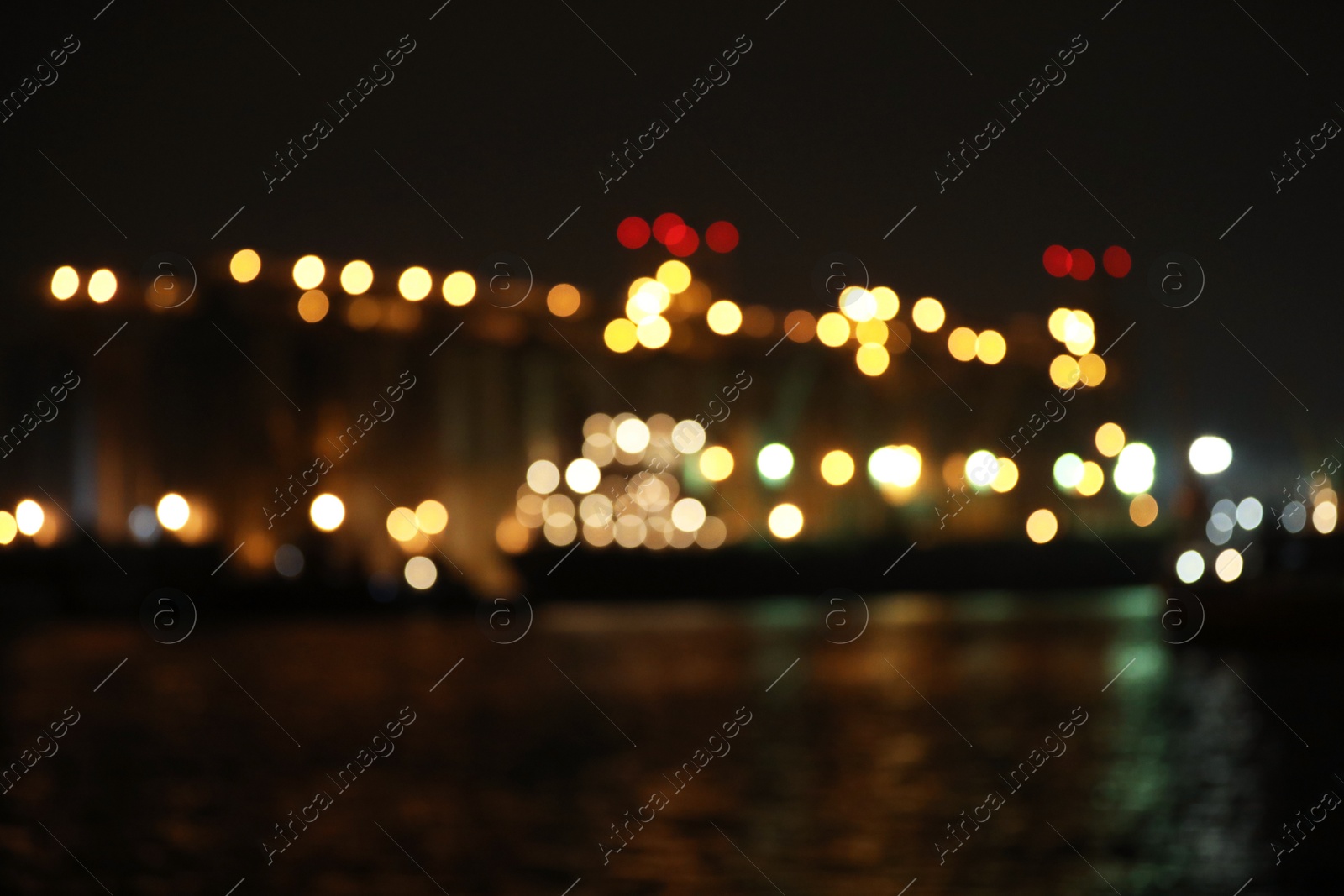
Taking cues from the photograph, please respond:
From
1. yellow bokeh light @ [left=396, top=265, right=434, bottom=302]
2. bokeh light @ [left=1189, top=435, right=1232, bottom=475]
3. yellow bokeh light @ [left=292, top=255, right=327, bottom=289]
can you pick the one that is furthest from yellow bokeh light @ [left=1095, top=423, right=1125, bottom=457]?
bokeh light @ [left=1189, top=435, right=1232, bottom=475]

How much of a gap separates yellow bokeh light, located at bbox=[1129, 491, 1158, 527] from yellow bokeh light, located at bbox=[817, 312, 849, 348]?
52.6ft

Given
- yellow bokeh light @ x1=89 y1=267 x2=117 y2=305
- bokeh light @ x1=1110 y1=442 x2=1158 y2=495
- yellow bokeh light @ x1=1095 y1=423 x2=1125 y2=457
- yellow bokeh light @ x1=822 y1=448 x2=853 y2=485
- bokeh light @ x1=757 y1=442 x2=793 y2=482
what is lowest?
bokeh light @ x1=1110 y1=442 x2=1158 y2=495

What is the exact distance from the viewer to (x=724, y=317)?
64.6 m

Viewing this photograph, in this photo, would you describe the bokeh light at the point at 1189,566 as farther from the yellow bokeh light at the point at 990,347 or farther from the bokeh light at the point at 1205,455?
the yellow bokeh light at the point at 990,347

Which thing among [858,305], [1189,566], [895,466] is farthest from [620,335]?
[1189,566]

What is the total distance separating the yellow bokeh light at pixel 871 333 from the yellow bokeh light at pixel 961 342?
3.40 meters

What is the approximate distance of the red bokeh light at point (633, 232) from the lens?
61.8m

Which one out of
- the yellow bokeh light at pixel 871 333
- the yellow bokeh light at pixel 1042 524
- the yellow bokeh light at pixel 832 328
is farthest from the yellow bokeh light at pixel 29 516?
the yellow bokeh light at pixel 1042 524

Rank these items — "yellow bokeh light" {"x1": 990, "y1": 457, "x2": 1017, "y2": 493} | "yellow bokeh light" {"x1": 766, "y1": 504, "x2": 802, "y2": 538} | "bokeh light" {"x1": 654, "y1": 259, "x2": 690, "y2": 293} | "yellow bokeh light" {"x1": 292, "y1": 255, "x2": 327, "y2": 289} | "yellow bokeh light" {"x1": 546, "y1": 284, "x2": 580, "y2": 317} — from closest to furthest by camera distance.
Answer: "yellow bokeh light" {"x1": 292, "y1": 255, "x2": 327, "y2": 289} → "yellow bokeh light" {"x1": 546, "y1": 284, "x2": 580, "y2": 317} → "bokeh light" {"x1": 654, "y1": 259, "x2": 690, "y2": 293} → "yellow bokeh light" {"x1": 766, "y1": 504, "x2": 802, "y2": 538} → "yellow bokeh light" {"x1": 990, "y1": 457, "x2": 1017, "y2": 493}

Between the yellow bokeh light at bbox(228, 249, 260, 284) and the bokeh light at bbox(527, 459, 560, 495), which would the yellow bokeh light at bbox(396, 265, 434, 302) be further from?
the bokeh light at bbox(527, 459, 560, 495)

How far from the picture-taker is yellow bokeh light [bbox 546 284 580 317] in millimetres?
57625

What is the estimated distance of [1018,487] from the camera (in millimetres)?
73000

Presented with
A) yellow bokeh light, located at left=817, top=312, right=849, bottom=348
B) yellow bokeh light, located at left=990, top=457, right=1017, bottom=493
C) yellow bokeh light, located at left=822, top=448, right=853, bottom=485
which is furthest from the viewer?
yellow bokeh light, located at left=990, top=457, right=1017, bottom=493

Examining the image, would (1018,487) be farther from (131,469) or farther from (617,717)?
(617,717)
